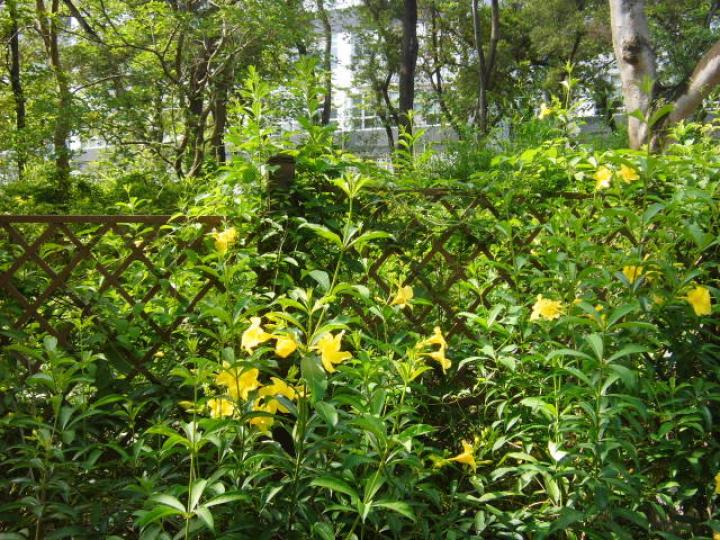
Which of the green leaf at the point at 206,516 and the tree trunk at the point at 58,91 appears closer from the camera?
the green leaf at the point at 206,516

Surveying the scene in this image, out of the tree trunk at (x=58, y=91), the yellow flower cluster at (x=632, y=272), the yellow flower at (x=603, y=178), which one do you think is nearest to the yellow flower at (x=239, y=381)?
the yellow flower cluster at (x=632, y=272)

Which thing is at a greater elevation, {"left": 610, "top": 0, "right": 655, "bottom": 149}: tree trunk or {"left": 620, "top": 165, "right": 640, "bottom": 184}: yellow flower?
{"left": 610, "top": 0, "right": 655, "bottom": 149}: tree trunk

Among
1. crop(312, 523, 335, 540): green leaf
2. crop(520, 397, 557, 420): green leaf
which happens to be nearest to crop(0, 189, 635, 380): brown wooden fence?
crop(520, 397, 557, 420): green leaf

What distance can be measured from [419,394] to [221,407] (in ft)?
2.41

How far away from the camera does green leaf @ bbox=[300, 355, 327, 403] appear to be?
4.18ft

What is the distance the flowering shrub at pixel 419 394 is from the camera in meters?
1.47

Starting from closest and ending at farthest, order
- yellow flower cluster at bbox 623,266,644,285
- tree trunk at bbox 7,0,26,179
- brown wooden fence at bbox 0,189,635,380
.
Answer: yellow flower cluster at bbox 623,266,644,285
brown wooden fence at bbox 0,189,635,380
tree trunk at bbox 7,0,26,179

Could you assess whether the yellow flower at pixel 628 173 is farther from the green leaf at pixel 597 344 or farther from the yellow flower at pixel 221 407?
the yellow flower at pixel 221 407

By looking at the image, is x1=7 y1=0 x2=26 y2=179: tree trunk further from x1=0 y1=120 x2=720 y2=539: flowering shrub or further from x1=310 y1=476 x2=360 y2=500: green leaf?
x1=310 y1=476 x2=360 y2=500: green leaf

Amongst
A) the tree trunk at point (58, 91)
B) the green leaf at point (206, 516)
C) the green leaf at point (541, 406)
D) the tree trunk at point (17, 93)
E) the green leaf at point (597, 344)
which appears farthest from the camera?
the tree trunk at point (17, 93)

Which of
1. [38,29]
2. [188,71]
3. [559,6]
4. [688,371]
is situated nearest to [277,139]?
[688,371]

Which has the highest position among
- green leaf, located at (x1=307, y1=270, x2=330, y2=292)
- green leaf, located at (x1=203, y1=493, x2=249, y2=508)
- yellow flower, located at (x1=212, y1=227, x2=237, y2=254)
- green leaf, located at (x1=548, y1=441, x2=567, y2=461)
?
yellow flower, located at (x1=212, y1=227, x2=237, y2=254)

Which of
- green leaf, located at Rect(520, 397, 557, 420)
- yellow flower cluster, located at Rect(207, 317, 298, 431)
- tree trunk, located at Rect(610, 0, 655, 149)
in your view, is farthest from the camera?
tree trunk, located at Rect(610, 0, 655, 149)

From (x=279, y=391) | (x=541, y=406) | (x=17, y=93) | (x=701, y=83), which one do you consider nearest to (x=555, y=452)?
(x=541, y=406)
